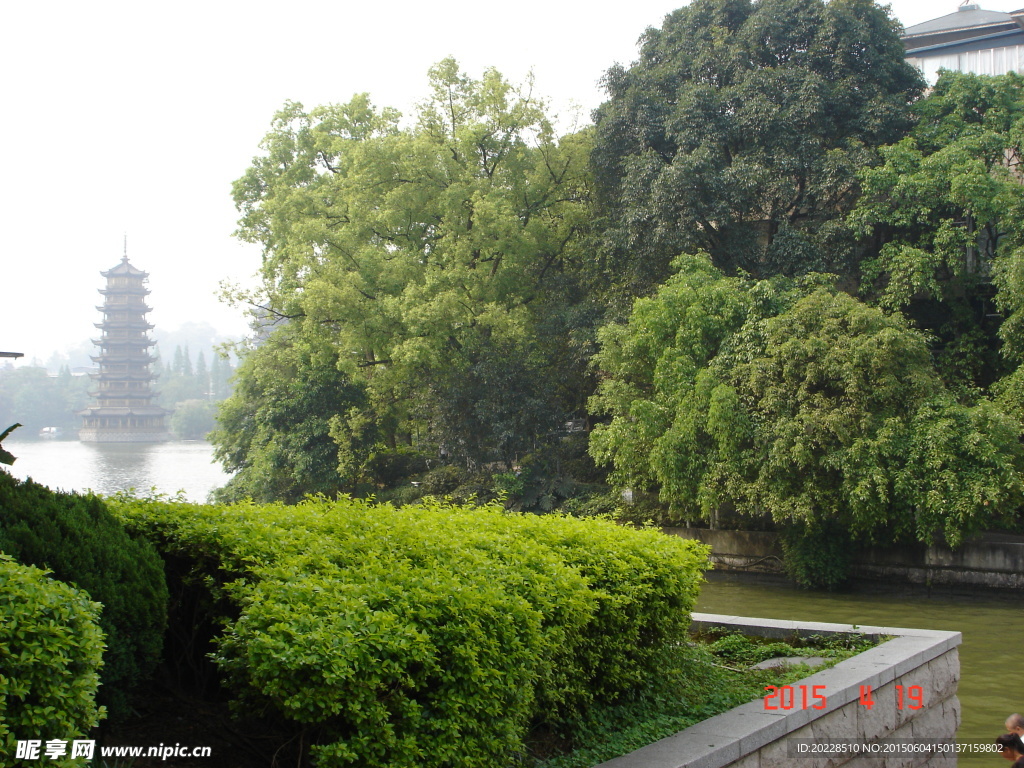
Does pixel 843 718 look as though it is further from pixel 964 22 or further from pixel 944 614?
pixel 964 22

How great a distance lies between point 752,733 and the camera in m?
3.98

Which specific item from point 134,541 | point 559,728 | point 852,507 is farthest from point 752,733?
point 852,507

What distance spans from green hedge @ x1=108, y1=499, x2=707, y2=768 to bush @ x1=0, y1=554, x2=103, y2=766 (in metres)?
0.54

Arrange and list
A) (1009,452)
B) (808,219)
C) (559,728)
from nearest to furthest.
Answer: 1. (559,728)
2. (1009,452)
3. (808,219)

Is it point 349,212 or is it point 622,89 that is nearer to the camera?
point 622,89

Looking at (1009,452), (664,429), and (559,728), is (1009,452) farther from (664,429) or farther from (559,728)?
(559,728)

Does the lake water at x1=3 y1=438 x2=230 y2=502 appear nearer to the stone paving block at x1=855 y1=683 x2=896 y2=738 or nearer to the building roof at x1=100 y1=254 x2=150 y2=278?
the building roof at x1=100 y1=254 x2=150 y2=278

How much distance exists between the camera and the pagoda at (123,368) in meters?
54.3

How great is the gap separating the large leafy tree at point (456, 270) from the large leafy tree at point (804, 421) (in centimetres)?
343

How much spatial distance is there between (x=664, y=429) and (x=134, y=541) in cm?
1231

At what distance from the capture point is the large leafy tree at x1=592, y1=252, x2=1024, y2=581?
40.5ft

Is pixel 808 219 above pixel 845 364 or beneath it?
above
